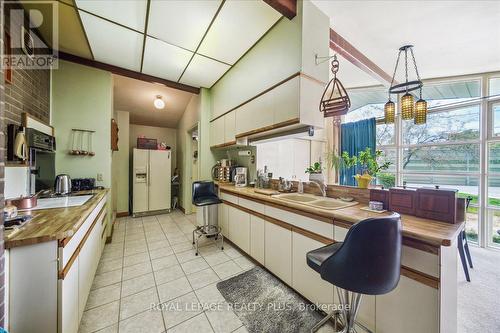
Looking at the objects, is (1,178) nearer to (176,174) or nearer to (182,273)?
(182,273)

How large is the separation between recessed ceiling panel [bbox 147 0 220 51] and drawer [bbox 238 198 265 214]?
219cm

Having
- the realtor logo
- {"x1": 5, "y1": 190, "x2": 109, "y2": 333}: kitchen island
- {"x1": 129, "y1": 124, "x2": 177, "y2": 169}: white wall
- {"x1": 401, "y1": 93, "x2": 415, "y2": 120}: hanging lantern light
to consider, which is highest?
{"x1": 129, "y1": 124, "x2": 177, "y2": 169}: white wall

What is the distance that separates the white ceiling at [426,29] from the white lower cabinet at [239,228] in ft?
8.74

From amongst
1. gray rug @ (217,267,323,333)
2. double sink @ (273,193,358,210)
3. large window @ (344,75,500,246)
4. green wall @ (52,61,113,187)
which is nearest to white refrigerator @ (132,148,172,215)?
green wall @ (52,61,113,187)

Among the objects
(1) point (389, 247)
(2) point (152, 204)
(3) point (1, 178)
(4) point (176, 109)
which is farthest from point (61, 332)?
(4) point (176, 109)

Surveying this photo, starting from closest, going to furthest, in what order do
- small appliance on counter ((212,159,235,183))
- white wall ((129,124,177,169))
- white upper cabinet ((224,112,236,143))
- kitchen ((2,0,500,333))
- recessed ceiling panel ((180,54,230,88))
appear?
kitchen ((2,0,500,333))
recessed ceiling panel ((180,54,230,88))
white upper cabinet ((224,112,236,143))
small appliance on counter ((212,159,235,183))
white wall ((129,124,177,169))

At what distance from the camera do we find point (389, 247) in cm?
94

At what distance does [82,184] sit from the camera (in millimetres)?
2656

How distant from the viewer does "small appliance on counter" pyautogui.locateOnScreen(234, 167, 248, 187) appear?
10.4 feet

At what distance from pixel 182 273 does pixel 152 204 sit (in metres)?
3.06

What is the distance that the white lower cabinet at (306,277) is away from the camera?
4.90ft

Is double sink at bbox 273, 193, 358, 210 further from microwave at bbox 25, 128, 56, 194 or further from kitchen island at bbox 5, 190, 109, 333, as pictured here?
microwave at bbox 25, 128, 56, 194

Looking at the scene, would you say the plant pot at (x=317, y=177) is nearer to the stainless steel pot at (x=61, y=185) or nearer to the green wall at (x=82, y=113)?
the stainless steel pot at (x=61, y=185)

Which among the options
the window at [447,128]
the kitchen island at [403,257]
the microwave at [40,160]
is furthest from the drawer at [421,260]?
the window at [447,128]
